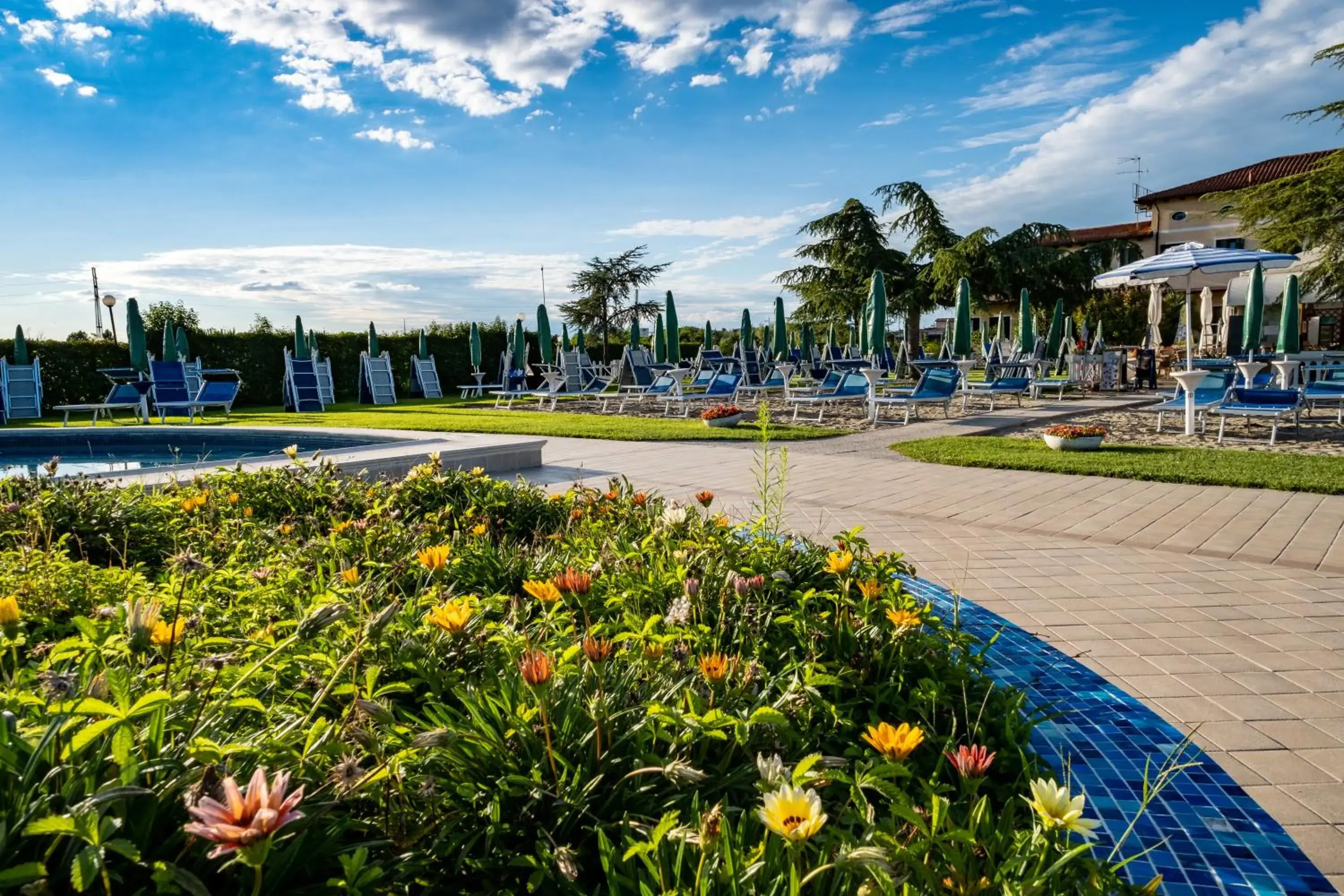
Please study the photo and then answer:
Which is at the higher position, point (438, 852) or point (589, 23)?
point (589, 23)

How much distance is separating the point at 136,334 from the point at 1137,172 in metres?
47.8

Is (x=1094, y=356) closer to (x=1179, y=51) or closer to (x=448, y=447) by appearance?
(x=1179, y=51)

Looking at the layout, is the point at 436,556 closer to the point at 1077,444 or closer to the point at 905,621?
the point at 905,621

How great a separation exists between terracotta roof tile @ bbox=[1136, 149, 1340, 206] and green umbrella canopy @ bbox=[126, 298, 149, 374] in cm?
4380

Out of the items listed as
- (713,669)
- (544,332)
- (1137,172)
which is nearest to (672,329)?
(544,332)

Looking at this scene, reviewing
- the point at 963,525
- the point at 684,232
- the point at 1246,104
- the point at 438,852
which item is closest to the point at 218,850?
the point at 438,852

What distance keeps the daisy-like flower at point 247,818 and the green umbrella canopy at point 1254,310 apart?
1506 cm

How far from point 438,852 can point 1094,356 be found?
20.5 metres

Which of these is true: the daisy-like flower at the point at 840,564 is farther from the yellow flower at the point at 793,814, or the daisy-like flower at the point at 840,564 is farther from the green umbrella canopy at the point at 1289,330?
the green umbrella canopy at the point at 1289,330

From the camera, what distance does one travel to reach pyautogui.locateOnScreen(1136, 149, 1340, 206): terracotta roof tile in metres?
37.5

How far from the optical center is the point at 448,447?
7.11 m

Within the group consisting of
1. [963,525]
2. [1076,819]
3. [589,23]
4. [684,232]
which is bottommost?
[963,525]

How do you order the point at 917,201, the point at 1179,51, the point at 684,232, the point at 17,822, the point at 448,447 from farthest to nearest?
the point at 917,201 → the point at 684,232 → the point at 1179,51 → the point at 448,447 → the point at 17,822

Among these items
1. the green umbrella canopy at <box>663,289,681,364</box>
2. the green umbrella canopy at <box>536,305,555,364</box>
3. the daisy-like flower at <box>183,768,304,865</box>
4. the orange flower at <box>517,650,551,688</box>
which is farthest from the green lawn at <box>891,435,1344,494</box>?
the green umbrella canopy at <box>536,305,555,364</box>
